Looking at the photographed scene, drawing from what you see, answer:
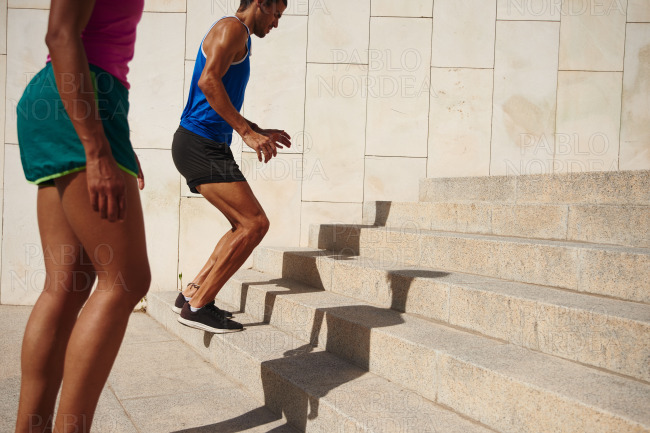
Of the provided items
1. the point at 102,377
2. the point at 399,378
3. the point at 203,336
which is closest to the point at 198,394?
the point at 203,336

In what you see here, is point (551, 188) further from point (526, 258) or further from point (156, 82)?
point (156, 82)

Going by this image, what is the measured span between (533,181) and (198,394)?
3158 mm

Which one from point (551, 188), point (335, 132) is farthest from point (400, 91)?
point (551, 188)

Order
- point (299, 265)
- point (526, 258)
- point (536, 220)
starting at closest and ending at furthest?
point (526, 258), point (536, 220), point (299, 265)

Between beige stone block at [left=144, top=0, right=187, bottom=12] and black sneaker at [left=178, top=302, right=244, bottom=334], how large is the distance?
3.89m

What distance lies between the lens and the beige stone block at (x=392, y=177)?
582 cm

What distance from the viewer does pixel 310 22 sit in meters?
5.77

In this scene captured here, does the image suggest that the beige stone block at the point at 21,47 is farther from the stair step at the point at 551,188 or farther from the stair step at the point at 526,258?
the stair step at the point at 551,188

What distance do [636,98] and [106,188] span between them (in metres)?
6.05

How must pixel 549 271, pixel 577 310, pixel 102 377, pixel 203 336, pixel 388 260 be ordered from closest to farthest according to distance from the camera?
pixel 102 377
pixel 577 310
pixel 549 271
pixel 203 336
pixel 388 260

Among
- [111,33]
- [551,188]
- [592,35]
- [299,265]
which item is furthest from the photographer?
[592,35]

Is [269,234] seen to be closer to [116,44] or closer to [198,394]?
[198,394]

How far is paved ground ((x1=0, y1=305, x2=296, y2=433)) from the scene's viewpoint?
2.55m

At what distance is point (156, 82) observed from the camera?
569 cm
